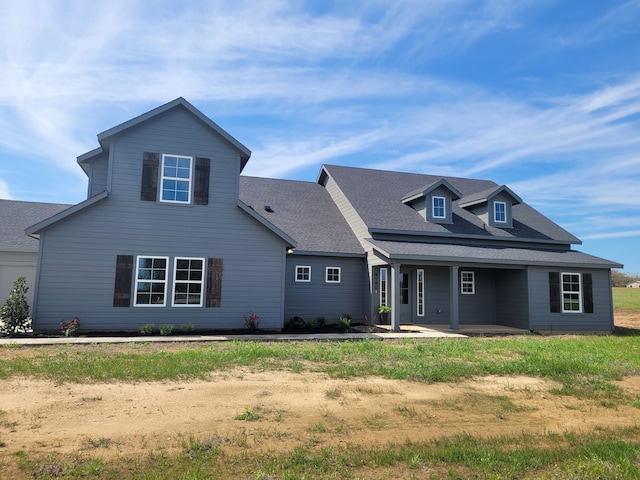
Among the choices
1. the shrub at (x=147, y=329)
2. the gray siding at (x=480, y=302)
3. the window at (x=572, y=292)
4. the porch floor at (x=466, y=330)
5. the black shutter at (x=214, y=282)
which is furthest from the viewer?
the gray siding at (x=480, y=302)

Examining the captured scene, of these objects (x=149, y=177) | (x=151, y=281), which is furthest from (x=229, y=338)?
(x=149, y=177)

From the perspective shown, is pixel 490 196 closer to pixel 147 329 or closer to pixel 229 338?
pixel 229 338

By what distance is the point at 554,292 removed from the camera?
17406mm

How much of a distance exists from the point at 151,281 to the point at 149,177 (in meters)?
3.33

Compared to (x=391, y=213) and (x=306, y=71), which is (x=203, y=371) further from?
(x=391, y=213)

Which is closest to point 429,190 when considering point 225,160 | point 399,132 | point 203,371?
point 399,132

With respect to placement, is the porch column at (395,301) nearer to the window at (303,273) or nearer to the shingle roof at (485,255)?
the shingle roof at (485,255)

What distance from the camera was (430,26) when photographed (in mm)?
11242

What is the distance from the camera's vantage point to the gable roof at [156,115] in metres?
13.4

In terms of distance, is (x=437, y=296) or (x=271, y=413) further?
(x=437, y=296)

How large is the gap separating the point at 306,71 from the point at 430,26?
3560mm

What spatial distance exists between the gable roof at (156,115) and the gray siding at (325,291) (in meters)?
5.08

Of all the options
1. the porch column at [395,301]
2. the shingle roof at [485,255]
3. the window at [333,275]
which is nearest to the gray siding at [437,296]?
the shingle roof at [485,255]

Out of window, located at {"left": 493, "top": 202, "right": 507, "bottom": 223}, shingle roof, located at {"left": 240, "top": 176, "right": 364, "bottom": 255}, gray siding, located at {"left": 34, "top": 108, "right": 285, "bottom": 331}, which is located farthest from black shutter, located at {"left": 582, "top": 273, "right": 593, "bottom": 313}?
gray siding, located at {"left": 34, "top": 108, "right": 285, "bottom": 331}
